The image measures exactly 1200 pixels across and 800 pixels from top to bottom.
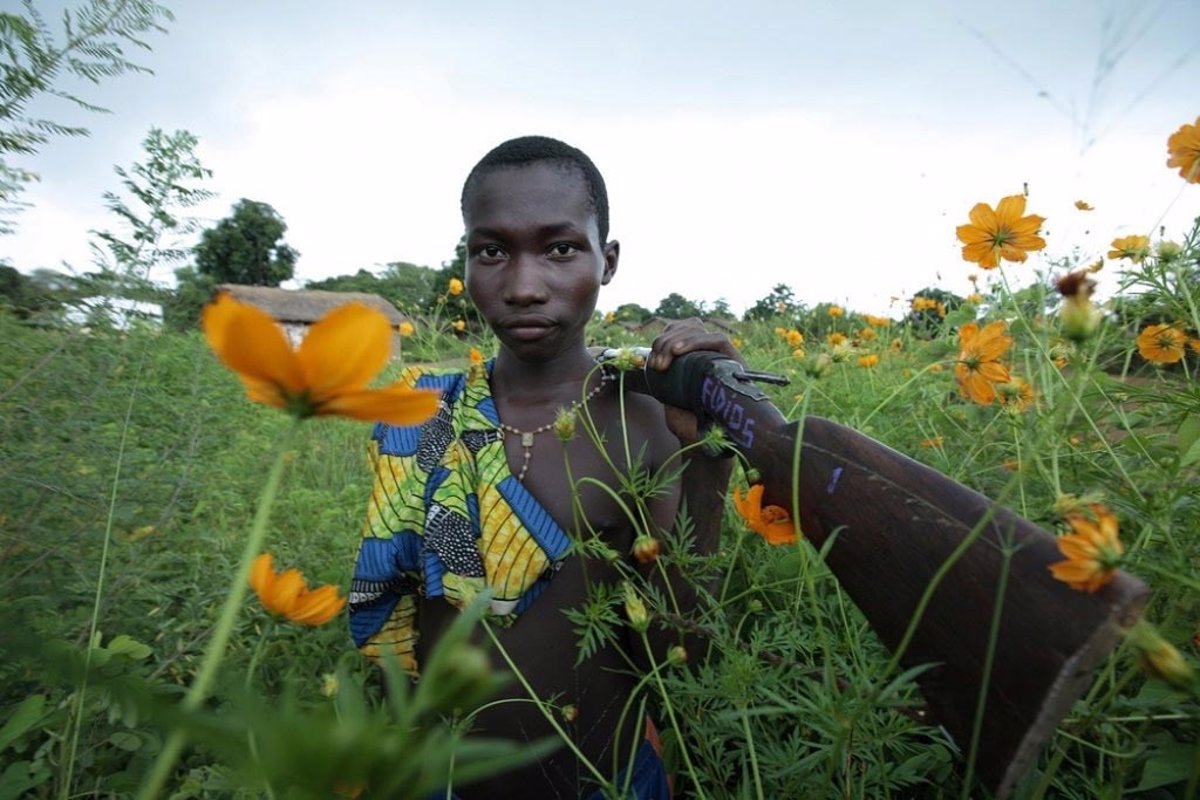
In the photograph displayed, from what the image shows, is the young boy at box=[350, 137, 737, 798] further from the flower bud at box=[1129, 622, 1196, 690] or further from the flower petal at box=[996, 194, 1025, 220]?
the flower bud at box=[1129, 622, 1196, 690]

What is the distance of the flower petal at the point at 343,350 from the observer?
0.80 feet

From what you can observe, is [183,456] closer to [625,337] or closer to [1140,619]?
[1140,619]

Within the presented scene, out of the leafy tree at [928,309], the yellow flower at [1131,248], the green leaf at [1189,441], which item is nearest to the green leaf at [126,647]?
the green leaf at [1189,441]

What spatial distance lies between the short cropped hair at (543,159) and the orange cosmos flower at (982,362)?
606mm

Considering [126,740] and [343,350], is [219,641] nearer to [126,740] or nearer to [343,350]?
[343,350]

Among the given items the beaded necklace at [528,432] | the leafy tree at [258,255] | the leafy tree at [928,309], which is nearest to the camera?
the beaded necklace at [528,432]

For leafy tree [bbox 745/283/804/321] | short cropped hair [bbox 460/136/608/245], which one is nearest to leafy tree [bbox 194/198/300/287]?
leafy tree [bbox 745/283/804/321]

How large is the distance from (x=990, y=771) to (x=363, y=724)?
1.12 feet

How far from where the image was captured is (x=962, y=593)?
35 centimetres

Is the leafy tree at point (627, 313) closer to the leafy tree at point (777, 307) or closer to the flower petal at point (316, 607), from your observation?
the leafy tree at point (777, 307)

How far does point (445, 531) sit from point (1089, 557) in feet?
2.77

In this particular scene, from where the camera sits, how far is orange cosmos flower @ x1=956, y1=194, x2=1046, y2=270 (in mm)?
815

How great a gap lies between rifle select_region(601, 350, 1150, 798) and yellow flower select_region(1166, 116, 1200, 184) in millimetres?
681

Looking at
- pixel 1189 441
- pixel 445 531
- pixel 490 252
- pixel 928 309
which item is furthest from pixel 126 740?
pixel 928 309
